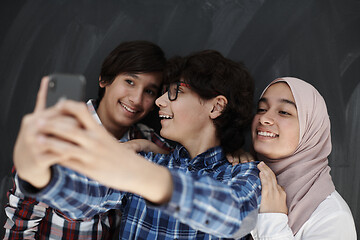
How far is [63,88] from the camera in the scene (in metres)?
0.66

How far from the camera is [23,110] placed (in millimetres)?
1637

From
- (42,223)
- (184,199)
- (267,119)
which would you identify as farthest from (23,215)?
(267,119)

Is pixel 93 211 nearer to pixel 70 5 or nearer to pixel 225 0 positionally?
pixel 70 5

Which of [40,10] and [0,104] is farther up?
[40,10]

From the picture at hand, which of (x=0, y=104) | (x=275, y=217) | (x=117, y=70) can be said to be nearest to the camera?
(x=275, y=217)

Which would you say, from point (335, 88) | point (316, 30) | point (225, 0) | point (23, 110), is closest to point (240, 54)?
point (225, 0)

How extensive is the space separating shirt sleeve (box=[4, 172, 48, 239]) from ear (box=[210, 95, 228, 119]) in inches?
29.6

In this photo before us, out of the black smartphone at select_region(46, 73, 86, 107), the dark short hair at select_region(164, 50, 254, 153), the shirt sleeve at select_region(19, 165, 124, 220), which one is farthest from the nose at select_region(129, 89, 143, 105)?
the black smartphone at select_region(46, 73, 86, 107)

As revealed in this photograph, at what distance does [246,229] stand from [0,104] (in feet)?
4.30

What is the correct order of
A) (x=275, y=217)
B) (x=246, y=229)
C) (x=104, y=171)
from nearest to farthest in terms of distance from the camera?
(x=104, y=171)
(x=246, y=229)
(x=275, y=217)

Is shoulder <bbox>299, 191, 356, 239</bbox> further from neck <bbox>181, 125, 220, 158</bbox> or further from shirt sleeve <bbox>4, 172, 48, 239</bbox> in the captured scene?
shirt sleeve <bbox>4, 172, 48, 239</bbox>

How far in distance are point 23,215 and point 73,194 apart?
0.50 m

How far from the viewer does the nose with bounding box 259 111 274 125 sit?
133 centimetres

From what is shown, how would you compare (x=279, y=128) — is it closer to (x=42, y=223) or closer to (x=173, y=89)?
(x=173, y=89)
